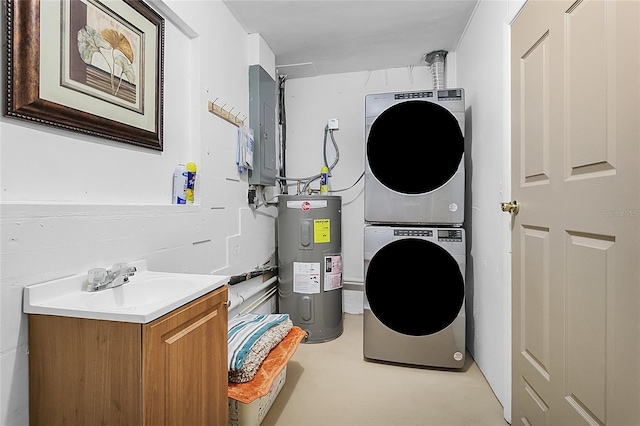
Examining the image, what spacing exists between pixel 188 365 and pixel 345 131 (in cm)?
255

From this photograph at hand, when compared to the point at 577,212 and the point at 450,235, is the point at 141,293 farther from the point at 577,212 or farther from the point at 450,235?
the point at 450,235

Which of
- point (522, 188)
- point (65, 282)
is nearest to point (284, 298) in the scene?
point (65, 282)

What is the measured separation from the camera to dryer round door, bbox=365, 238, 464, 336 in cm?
206

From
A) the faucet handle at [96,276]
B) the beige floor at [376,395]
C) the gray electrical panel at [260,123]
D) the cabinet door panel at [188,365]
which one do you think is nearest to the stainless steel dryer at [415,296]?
the beige floor at [376,395]

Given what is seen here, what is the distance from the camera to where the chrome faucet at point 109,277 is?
1.07m

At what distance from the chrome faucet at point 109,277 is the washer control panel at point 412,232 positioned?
5.06ft

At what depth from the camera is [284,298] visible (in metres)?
2.55

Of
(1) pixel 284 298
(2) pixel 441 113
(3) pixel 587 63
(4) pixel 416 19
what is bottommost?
(1) pixel 284 298

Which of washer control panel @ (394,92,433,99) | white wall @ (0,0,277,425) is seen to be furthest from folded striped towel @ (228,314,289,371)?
washer control panel @ (394,92,433,99)

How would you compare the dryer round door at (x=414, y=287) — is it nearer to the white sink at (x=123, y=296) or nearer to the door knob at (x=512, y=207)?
the door knob at (x=512, y=207)

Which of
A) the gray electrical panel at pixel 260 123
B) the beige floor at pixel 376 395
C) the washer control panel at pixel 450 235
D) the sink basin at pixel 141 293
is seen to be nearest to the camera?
the sink basin at pixel 141 293

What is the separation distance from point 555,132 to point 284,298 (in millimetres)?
2083

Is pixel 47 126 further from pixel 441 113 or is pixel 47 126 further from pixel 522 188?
pixel 441 113

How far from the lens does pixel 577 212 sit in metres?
0.98
